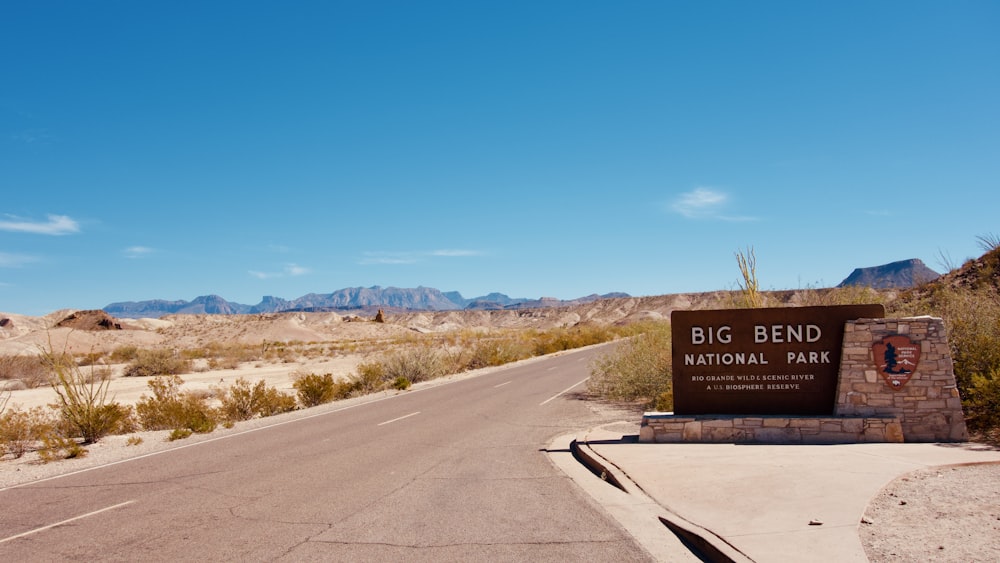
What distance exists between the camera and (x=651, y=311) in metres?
118

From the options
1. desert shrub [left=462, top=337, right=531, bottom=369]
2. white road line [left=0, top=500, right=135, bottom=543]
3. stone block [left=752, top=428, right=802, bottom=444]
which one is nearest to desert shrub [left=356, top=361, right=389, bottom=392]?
desert shrub [left=462, top=337, right=531, bottom=369]

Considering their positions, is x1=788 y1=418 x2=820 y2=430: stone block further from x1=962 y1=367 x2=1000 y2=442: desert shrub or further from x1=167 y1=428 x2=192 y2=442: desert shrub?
x1=167 y1=428 x2=192 y2=442: desert shrub

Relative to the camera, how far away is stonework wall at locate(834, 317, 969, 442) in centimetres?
1014

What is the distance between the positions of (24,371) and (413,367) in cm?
2256

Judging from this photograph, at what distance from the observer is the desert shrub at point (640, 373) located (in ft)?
57.9

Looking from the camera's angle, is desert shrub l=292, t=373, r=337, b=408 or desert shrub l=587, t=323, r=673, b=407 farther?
desert shrub l=292, t=373, r=337, b=408

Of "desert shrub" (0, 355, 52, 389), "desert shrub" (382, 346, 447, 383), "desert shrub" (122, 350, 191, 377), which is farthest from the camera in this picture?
"desert shrub" (122, 350, 191, 377)

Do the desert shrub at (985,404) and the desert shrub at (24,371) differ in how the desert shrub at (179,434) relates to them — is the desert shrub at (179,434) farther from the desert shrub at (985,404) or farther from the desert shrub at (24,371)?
the desert shrub at (24,371)

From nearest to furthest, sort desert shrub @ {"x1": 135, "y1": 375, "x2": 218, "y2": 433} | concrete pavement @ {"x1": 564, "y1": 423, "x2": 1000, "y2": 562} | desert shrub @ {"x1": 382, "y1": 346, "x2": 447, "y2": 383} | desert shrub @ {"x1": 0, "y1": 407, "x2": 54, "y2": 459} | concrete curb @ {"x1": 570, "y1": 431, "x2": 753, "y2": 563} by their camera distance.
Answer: concrete curb @ {"x1": 570, "y1": 431, "x2": 753, "y2": 563}
concrete pavement @ {"x1": 564, "y1": 423, "x2": 1000, "y2": 562}
desert shrub @ {"x1": 0, "y1": 407, "x2": 54, "y2": 459}
desert shrub @ {"x1": 135, "y1": 375, "x2": 218, "y2": 433}
desert shrub @ {"x1": 382, "y1": 346, "x2": 447, "y2": 383}

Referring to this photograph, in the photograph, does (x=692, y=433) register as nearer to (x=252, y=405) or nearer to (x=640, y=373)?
(x=640, y=373)

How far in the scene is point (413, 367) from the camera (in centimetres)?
2827

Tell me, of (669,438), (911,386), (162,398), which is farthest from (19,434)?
(911,386)

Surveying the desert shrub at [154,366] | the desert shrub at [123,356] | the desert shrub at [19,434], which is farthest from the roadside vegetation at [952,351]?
the desert shrub at [123,356]

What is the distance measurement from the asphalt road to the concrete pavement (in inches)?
31.1
